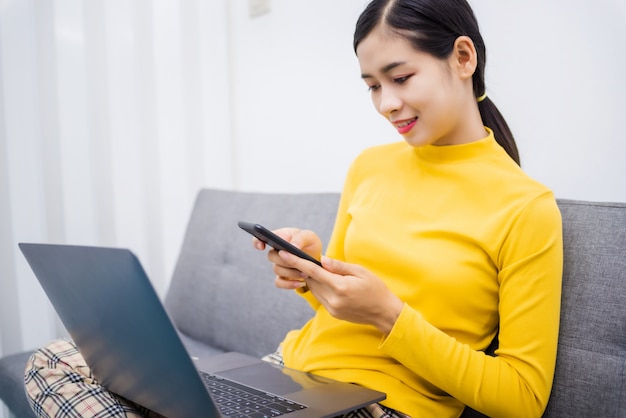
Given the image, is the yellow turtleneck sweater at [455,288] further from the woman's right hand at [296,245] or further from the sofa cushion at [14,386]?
the sofa cushion at [14,386]

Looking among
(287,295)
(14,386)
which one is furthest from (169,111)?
(14,386)

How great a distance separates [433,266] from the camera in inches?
36.6

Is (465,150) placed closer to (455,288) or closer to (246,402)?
(455,288)

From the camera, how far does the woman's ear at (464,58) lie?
38.3 inches

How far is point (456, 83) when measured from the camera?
0.99m

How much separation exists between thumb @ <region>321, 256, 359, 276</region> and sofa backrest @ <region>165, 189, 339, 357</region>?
22.4 inches

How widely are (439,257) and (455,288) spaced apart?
2.1 inches

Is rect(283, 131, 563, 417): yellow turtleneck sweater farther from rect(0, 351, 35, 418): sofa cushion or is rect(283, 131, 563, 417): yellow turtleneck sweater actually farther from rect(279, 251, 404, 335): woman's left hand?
rect(0, 351, 35, 418): sofa cushion

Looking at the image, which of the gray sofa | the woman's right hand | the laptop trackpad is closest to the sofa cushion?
the gray sofa

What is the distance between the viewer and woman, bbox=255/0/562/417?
85 cm

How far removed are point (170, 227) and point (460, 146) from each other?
134 cm

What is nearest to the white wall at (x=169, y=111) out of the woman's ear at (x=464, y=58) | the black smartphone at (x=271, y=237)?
the woman's ear at (x=464, y=58)

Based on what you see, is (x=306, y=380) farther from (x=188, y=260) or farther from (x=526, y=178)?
(x=188, y=260)

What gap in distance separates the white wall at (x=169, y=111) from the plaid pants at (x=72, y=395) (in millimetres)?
911
